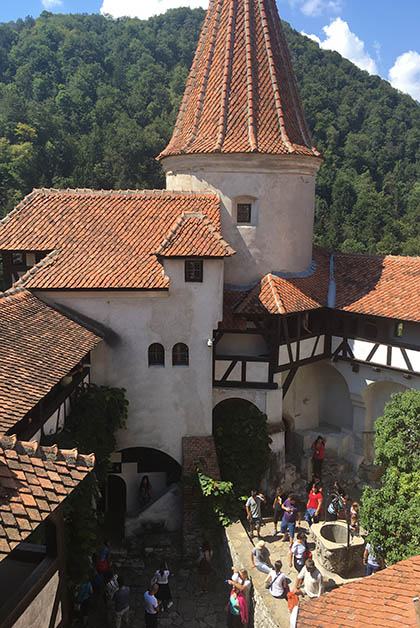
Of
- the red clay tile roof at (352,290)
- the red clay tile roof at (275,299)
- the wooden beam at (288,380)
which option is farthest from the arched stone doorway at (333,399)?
the red clay tile roof at (275,299)

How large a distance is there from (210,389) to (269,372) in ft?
7.05

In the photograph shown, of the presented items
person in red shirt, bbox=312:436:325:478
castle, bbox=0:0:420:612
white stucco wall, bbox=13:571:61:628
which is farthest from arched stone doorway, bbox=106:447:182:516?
white stucco wall, bbox=13:571:61:628

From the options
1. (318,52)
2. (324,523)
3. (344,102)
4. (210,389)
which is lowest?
(324,523)

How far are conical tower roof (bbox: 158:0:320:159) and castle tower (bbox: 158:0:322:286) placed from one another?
0.12 ft

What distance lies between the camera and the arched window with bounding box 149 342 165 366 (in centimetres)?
1720

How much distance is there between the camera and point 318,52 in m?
100

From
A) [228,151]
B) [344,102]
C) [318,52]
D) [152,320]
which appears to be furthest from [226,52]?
[318,52]

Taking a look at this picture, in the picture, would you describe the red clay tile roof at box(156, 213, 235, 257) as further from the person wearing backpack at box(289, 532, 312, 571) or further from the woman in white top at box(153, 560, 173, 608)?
the woman in white top at box(153, 560, 173, 608)

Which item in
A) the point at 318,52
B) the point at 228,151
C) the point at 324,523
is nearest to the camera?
the point at 324,523

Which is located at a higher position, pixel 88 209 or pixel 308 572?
pixel 88 209

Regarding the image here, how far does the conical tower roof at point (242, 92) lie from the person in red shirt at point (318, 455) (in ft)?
33.0

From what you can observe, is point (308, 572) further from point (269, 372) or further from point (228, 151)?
point (228, 151)

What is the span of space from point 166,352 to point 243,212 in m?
5.76

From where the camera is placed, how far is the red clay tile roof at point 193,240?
15945 millimetres
